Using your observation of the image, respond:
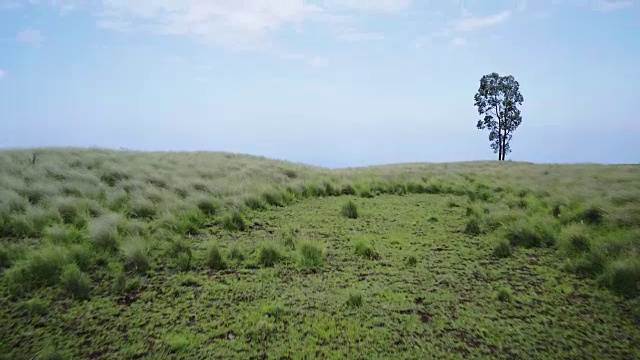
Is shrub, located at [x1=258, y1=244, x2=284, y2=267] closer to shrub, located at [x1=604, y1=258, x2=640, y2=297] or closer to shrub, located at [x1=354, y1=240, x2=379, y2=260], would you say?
shrub, located at [x1=354, y1=240, x2=379, y2=260]

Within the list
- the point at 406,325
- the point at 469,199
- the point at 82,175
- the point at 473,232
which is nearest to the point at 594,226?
the point at 473,232

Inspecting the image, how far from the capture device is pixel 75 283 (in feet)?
15.2

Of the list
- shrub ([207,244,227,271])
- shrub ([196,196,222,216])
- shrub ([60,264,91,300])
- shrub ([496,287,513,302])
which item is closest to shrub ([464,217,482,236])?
shrub ([496,287,513,302])

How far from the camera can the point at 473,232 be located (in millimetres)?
7785

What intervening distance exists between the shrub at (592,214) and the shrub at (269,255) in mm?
6327

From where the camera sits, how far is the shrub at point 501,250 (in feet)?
21.0

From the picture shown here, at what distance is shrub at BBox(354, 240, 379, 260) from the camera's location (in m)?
6.20

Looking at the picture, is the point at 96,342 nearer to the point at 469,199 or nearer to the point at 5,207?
the point at 5,207

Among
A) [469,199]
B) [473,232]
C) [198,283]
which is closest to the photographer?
[198,283]

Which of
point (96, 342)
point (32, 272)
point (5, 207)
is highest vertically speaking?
point (5, 207)

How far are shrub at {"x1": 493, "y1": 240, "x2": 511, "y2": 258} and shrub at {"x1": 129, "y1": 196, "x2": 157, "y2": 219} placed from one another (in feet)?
21.9

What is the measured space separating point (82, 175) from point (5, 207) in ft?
12.0

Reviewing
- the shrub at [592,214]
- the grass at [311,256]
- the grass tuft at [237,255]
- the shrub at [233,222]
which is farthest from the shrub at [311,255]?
the shrub at [592,214]

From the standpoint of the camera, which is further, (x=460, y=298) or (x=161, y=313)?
(x=460, y=298)
